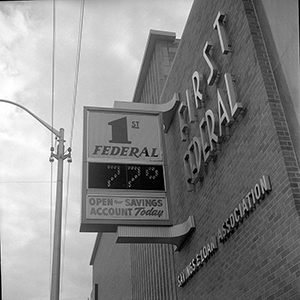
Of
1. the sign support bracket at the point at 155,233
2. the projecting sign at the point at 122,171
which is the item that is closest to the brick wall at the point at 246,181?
the sign support bracket at the point at 155,233

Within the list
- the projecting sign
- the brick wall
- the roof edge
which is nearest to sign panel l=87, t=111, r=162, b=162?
the projecting sign

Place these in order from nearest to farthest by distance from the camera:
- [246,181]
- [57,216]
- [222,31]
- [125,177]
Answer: [246,181] → [222,31] → [125,177] → [57,216]

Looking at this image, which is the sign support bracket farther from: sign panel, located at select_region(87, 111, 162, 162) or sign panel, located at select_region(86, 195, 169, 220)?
sign panel, located at select_region(87, 111, 162, 162)

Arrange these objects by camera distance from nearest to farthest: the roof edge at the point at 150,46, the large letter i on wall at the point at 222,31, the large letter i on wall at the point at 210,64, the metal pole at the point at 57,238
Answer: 1. the large letter i on wall at the point at 222,31
2. the large letter i on wall at the point at 210,64
3. the metal pole at the point at 57,238
4. the roof edge at the point at 150,46

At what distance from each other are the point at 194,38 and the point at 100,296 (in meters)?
26.2

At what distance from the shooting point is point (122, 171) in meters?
10.8

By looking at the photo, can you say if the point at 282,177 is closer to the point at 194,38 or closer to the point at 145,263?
the point at 194,38

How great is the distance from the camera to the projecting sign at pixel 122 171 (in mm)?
10242

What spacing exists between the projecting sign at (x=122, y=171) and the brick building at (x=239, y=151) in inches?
29.4

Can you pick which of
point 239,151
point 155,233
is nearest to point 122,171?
point 155,233

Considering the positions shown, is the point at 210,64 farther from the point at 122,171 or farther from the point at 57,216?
the point at 57,216

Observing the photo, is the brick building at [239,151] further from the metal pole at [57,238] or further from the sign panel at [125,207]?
the metal pole at [57,238]

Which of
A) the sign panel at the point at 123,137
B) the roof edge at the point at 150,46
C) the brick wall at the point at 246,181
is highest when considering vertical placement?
the roof edge at the point at 150,46

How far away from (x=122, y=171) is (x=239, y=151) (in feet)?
11.3
